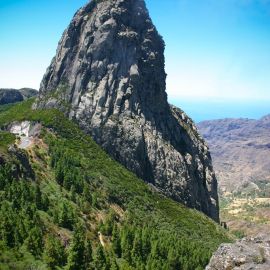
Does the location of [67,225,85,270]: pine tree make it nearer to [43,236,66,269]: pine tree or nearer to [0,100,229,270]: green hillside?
[0,100,229,270]: green hillside

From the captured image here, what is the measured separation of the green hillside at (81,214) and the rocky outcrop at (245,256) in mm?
38957

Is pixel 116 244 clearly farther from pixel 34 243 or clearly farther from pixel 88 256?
pixel 34 243

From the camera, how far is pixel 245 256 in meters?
52.5

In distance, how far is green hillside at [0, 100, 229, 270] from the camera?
9075 cm

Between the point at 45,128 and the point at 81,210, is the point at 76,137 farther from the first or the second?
the point at 81,210

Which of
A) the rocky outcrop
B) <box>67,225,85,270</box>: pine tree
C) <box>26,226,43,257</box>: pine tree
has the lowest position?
<box>67,225,85,270</box>: pine tree

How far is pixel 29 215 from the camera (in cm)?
10131

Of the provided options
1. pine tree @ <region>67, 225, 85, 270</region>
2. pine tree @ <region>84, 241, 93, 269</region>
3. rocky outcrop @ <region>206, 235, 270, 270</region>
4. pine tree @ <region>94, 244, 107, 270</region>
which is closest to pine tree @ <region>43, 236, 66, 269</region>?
pine tree @ <region>67, 225, 85, 270</region>

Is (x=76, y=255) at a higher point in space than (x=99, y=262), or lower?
higher

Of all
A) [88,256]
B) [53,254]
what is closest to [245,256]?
[53,254]

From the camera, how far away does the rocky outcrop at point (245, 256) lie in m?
51.2

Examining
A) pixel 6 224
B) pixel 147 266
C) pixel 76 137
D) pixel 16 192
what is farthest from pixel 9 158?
pixel 76 137

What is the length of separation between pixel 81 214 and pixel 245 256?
77218mm

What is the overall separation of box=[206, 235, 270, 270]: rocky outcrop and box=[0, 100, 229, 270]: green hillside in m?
39.0
